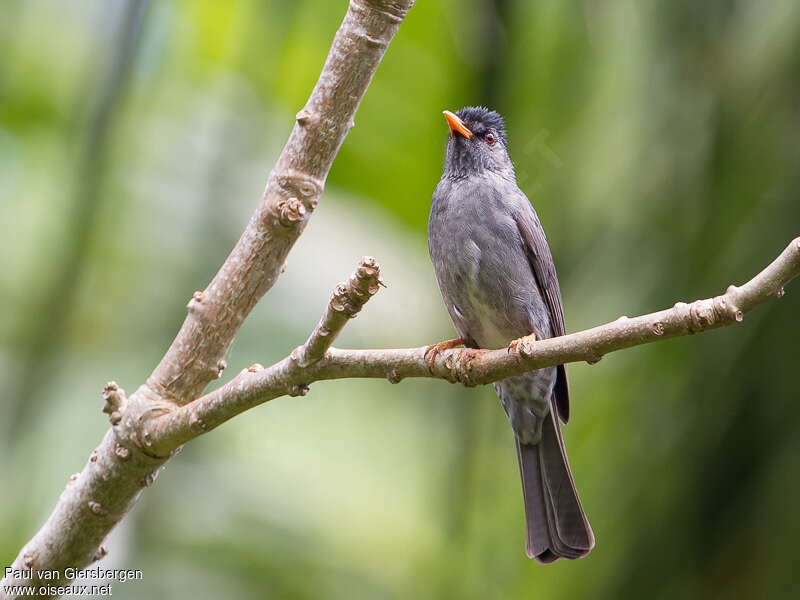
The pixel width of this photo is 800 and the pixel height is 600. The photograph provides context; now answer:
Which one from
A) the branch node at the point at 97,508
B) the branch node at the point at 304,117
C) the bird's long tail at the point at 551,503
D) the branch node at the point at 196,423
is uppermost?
the branch node at the point at 304,117

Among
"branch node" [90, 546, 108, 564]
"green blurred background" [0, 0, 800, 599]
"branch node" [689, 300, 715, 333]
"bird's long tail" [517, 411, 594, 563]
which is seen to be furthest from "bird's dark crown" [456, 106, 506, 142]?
"branch node" [90, 546, 108, 564]

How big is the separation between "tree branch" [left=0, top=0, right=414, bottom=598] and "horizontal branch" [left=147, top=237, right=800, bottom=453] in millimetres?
125

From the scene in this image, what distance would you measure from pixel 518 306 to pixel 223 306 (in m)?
1.30

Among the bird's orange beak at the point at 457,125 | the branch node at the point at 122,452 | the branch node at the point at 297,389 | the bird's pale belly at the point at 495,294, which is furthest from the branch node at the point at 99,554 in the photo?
the bird's orange beak at the point at 457,125

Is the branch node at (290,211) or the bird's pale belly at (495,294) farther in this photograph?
the bird's pale belly at (495,294)

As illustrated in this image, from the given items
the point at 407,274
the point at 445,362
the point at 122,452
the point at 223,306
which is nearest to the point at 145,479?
the point at 122,452

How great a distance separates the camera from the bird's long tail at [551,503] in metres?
3.18

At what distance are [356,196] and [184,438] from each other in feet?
9.33

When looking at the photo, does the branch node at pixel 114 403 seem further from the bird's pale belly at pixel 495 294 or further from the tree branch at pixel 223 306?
the bird's pale belly at pixel 495 294

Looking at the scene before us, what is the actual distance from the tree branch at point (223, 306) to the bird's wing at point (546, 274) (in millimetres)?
1189

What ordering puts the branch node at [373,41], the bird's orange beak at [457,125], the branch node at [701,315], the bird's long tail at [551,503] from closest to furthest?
1. the branch node at [701,315]
2. the branch node at [373,41]
3. the bird's long tail at [551,503]
4. the bird's orange beak at [457,125]

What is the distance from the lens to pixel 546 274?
3457 millimetres

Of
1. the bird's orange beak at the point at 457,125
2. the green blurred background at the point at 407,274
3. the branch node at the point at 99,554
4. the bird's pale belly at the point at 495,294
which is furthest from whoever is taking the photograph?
the bird's orange beak at the point at 457,125

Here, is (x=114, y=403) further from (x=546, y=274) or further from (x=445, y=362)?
(x=546, y=274)
